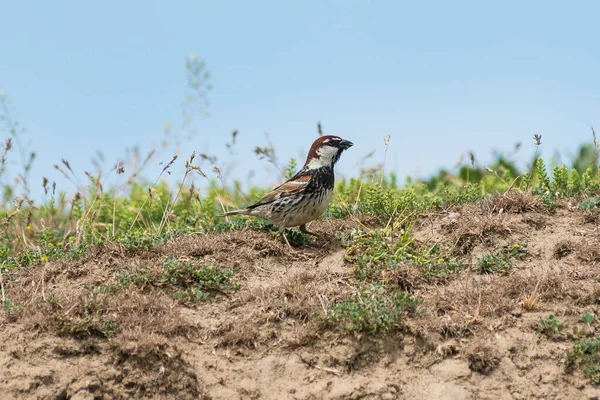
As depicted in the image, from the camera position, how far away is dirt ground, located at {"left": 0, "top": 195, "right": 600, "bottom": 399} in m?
5.72

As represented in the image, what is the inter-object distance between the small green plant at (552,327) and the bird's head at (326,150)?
10.3 ft

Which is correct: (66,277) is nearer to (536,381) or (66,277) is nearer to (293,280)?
(293,280)

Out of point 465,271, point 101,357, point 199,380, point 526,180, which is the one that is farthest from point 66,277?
point 526,180

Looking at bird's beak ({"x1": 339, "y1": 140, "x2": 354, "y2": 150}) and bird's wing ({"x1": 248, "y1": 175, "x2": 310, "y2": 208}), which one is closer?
bird's wing ({"x1": 248, "y1": 175, "x2": 310, "y2": 208})

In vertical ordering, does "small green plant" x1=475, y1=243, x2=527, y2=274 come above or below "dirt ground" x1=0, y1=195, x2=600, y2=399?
above

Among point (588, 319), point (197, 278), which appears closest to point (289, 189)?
point (197, 278)

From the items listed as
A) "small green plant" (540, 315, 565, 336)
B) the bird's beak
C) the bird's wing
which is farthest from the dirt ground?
the bird's beak

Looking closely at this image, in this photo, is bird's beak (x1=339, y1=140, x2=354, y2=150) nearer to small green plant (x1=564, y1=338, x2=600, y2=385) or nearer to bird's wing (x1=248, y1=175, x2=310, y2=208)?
bird's wing (x1=248, y1=175, x2=310, y2=208)

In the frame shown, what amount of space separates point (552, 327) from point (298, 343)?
202 cm

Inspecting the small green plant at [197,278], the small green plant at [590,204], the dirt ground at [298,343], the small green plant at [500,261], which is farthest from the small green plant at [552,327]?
the small green plant at [197,278]

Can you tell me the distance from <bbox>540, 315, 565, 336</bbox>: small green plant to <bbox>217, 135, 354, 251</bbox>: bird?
8.60 feet

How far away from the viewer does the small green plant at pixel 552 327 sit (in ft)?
19.7

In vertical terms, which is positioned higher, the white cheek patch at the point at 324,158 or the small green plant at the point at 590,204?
the white cheek patch at the point at 324,158

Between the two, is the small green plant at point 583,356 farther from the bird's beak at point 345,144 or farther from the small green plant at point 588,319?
the bird's beak at point 345,144
